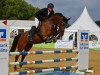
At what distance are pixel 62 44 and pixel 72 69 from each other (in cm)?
2158

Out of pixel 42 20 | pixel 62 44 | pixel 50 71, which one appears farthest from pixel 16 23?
pixel 50 71

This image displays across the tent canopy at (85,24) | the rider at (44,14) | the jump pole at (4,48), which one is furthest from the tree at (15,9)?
the jump pole at (4,48)

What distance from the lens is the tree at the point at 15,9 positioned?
72681 millimetres

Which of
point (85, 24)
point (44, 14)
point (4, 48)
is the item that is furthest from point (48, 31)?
point (85, 24)

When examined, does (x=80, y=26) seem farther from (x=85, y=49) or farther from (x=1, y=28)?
(x=1, y=28)

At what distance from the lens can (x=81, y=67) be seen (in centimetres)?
1172

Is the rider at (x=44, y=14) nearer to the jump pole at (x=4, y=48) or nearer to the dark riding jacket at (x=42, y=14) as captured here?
the dark riding jacket at (x=42, y=14)

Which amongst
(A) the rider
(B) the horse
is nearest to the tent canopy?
(B) the horse

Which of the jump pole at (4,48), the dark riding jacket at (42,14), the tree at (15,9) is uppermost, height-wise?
the tree at (15,9)

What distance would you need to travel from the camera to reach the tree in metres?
72.7

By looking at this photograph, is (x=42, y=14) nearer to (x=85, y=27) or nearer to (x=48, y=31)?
(x=48, y=31)

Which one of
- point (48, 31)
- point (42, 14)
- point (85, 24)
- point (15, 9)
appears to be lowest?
point (48, 31)

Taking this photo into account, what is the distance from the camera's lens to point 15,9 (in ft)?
243

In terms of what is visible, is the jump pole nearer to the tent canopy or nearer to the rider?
→ the rider
